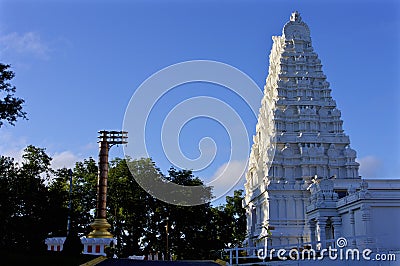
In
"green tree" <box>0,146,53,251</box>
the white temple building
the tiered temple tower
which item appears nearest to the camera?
"green tree" <box>0,146,53,251</box>

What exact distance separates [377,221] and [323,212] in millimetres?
6242

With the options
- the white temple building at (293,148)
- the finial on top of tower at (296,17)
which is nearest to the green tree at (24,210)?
the white temple building at (293,148)

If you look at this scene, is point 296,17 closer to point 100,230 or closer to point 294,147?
point 294,147

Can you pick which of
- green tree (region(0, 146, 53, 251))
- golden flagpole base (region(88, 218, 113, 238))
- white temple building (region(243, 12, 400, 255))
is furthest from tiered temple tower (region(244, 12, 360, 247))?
green tree (region(0, 146, 53, 251))

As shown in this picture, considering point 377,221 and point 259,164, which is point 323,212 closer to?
point 377,221

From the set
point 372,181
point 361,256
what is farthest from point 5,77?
point 372,181

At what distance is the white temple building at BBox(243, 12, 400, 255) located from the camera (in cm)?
4991

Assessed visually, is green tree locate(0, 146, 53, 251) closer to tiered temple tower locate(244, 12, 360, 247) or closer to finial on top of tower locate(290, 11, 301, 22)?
tiered temple tower locate(244, 12, 360, 247)

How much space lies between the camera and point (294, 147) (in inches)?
2101

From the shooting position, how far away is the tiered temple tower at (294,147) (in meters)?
50.4

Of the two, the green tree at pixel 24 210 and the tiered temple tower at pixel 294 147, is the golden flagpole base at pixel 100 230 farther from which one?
the tiered temple tower at pixel 294 147

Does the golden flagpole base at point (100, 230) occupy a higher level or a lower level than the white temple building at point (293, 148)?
lower

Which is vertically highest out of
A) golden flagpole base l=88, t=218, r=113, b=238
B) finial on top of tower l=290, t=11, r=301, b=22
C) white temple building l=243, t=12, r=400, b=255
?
finial on top of tower l=290, t=11, r=301, b=22

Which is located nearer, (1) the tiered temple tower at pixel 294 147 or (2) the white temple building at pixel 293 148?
(2) the white temple building at pixel 293 148
